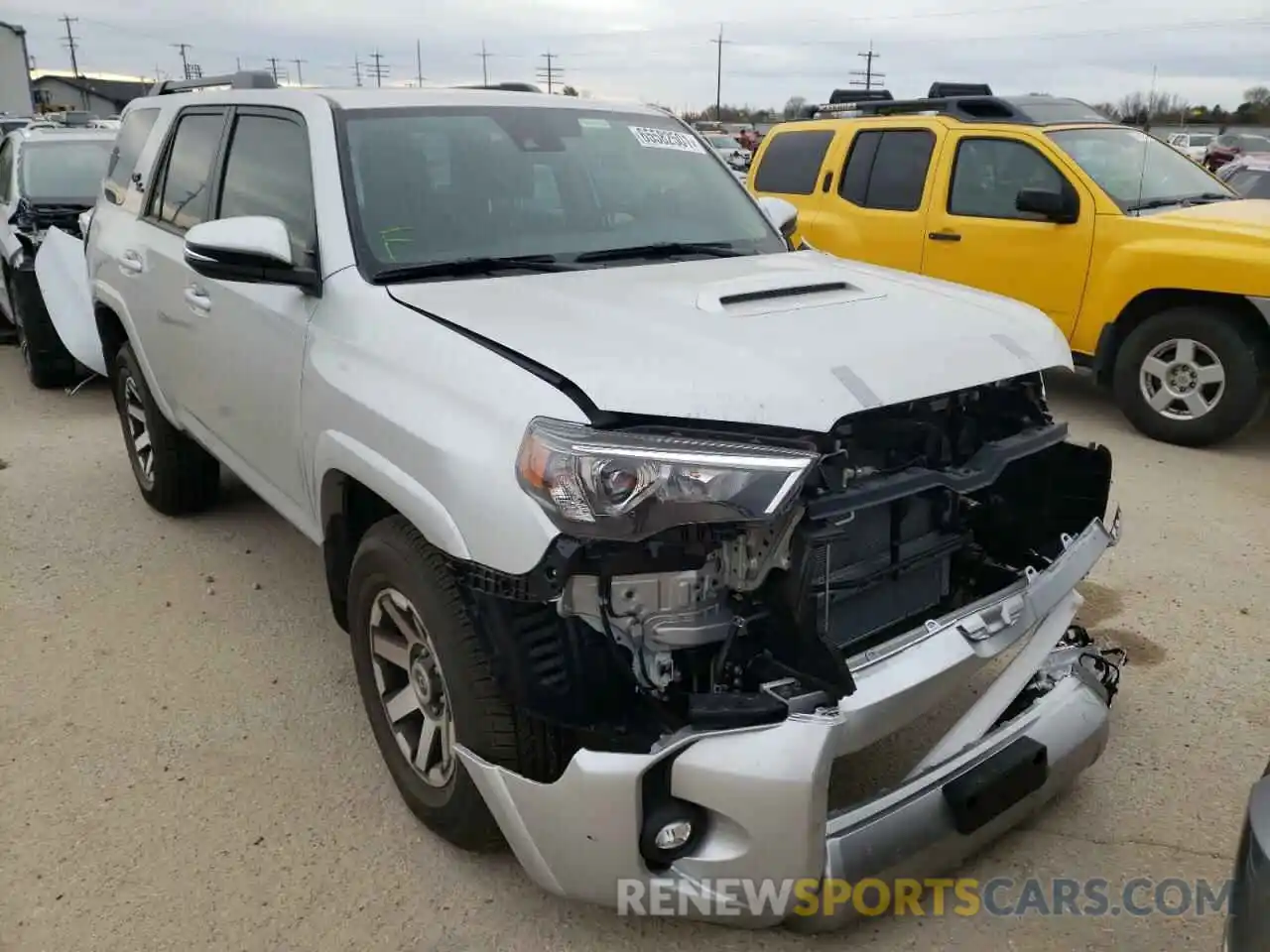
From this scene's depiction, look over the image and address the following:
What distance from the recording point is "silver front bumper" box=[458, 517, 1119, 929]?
2.05 meters

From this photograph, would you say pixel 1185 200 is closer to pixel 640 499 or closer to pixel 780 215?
pixel 780 215

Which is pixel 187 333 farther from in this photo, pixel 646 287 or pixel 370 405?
pixel 646 287

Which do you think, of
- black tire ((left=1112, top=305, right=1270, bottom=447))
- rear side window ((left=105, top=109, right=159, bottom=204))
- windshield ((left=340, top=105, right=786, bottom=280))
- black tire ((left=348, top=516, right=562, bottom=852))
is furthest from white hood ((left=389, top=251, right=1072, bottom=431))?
black tire ((left=1112, top=305, right=1270, bottom=447))

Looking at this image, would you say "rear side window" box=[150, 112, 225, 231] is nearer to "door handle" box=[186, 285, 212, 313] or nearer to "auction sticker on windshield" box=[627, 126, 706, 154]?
"door handle" box=[186, 285, 212, 313]

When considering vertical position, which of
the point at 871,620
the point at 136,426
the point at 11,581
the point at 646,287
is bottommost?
the point at 11,581

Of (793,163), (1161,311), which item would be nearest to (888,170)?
(793,163)

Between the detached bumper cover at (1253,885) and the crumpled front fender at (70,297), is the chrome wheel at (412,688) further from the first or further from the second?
the crumpled front fender at (70,297)

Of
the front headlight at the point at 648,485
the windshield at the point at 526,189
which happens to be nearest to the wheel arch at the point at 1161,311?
the windshield at the point at 526,189

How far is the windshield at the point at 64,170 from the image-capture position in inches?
317

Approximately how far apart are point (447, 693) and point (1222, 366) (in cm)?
546

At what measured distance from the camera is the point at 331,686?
366 centimetres

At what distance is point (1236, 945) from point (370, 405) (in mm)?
2116

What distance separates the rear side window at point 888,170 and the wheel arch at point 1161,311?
1.66 metres

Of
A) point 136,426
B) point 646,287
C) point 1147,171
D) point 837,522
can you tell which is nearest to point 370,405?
point 646,287
